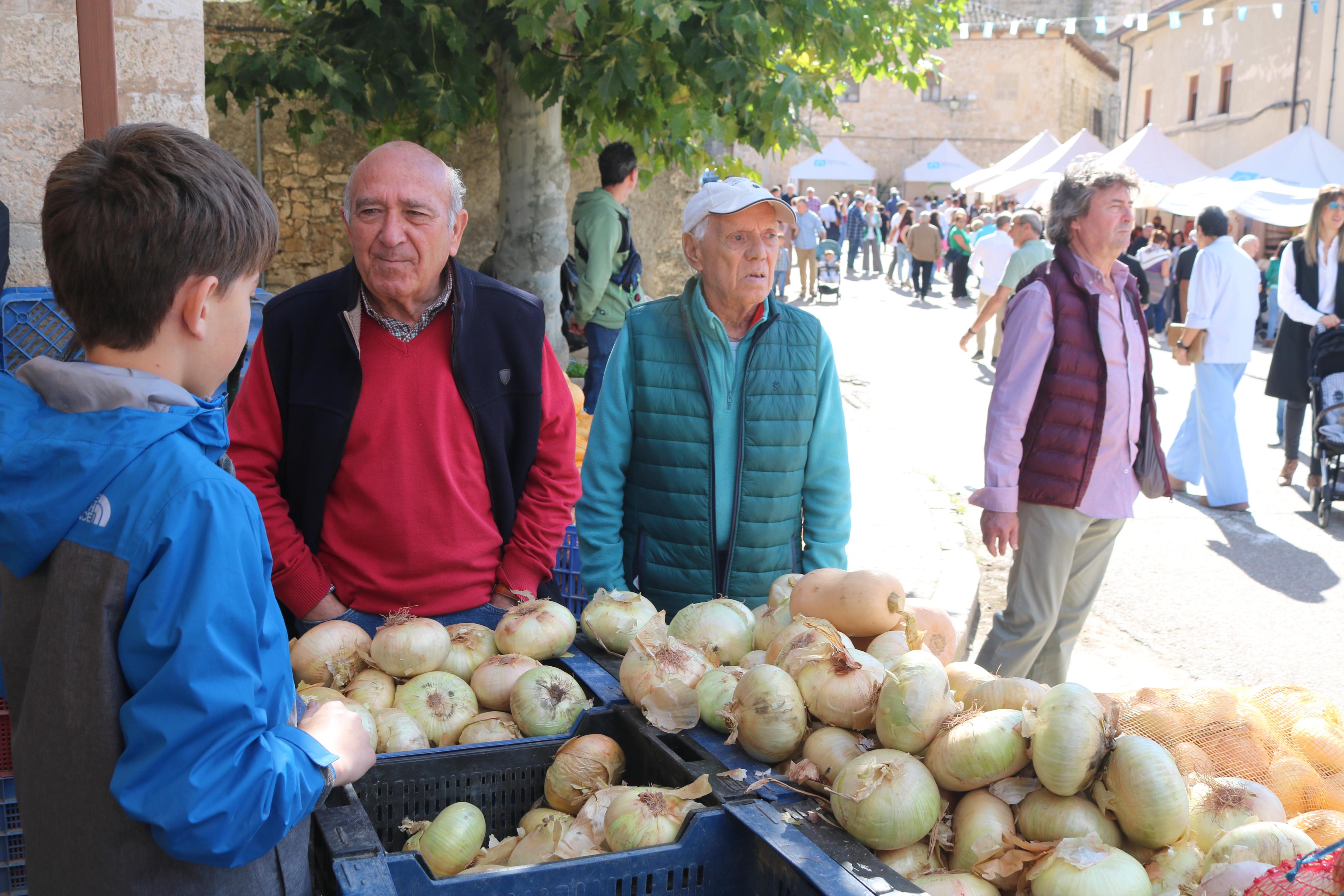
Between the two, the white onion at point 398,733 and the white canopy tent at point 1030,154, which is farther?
the white canopy tent at point 1030,154

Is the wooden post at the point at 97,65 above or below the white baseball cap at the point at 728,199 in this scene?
above

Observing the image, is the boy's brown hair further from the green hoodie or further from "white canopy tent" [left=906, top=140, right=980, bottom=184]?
"white canopy tent" [left=906, top=140, right=980, bottom=184]

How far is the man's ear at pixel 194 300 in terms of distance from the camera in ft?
3.98

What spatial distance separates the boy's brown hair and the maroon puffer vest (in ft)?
10.6

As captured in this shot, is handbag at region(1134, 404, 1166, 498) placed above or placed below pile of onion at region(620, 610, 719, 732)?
above

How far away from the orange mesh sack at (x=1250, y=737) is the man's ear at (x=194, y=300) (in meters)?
1.57

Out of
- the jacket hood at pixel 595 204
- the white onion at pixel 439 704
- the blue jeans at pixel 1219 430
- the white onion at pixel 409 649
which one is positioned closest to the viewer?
the white onion at pixel 439 704

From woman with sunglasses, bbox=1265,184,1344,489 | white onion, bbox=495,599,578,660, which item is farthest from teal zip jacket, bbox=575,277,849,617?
woman with sunglasses, bbox=1265,184,1344,489

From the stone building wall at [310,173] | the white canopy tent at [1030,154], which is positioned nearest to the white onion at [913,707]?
the stone building wall at [310,173]

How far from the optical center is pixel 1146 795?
5.06 ft

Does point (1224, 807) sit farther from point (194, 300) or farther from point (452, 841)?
point (194, 300)

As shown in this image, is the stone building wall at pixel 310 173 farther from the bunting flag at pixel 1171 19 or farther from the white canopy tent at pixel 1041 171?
the white canopy tent at pixel 1041 171

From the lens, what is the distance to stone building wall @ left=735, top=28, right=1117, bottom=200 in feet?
137

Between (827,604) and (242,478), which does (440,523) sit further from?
(827,604)
